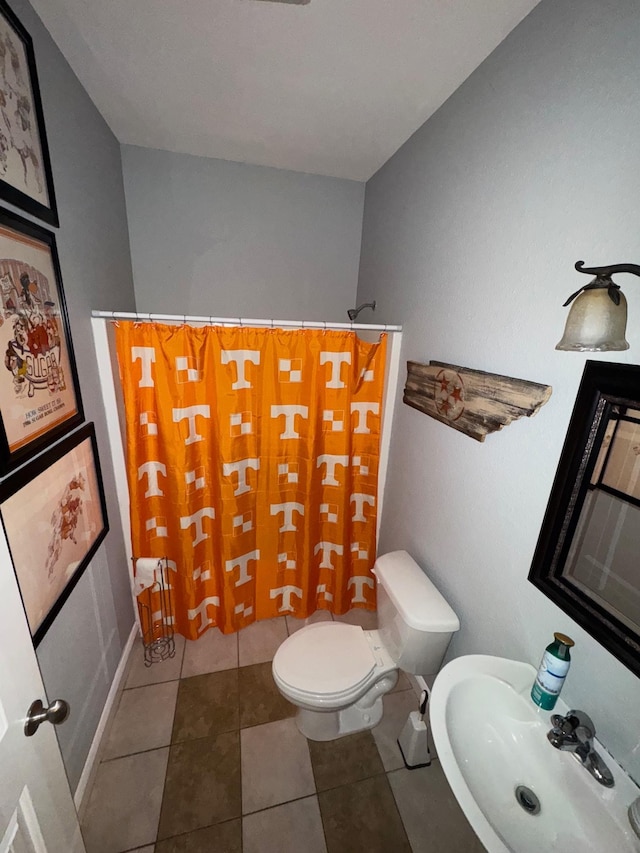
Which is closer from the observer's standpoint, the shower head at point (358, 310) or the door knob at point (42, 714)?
the door knob at point (42, 714)

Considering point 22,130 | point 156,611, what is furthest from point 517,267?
point 156,611

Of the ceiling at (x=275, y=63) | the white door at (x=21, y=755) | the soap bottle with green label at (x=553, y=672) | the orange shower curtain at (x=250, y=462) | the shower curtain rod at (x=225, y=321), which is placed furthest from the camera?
the orange shower curtain at (x=250, y=462)

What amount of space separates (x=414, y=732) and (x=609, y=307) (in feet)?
5.49

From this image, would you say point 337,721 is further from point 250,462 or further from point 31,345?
point 31,345

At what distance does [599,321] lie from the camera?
679mm

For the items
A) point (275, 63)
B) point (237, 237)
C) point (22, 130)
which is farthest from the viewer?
point (237, 237)

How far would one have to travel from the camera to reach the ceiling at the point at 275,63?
1.04 meters

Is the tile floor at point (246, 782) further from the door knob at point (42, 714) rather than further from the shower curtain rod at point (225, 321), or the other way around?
the shower curtain rod at point (225, 321)

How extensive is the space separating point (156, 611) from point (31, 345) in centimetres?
151

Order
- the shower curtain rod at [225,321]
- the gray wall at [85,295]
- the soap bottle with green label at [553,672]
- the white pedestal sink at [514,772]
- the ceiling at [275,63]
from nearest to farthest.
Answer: the white pedestal sink at [514,772], the soap bottle with green label at [553,672], the ceiling at [275,63], the gray wall at [85,295], the shower curtain rod at [225,321]

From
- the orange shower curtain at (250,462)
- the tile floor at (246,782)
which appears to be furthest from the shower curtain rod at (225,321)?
the tile floor at (246,782)

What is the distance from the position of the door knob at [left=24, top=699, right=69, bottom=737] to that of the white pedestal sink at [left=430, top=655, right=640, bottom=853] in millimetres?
846

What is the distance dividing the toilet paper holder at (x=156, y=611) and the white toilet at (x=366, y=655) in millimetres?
742

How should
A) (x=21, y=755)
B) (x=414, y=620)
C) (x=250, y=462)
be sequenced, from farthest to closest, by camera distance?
(x=250, y=462) → (x=414, y=620) → (x=21, y=755)
